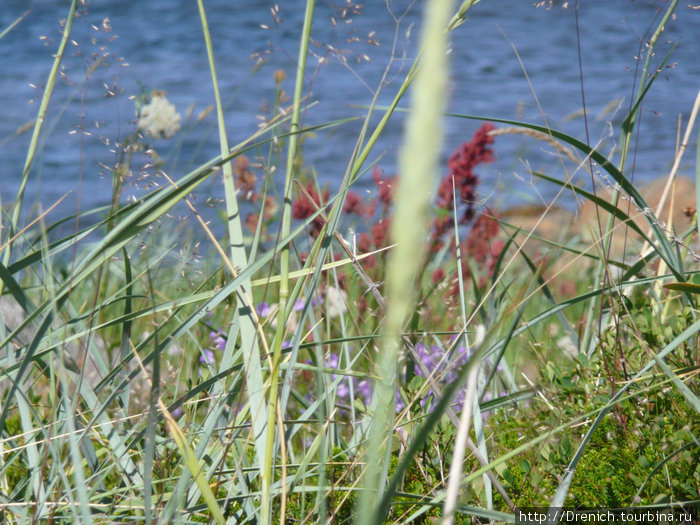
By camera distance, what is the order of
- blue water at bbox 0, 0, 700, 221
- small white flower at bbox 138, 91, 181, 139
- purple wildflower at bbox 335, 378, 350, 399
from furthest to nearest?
blue water at bbox 0, 0, 700, 221
small white flower at bbox 138, 91, 181, 139
purple wildflower at bbox 335, 378, 350, 399

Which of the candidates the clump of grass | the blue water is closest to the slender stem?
the clump of grass

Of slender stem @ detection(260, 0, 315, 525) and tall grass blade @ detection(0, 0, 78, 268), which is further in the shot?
tall grass blade @ detection(0, 0, 78, 268)

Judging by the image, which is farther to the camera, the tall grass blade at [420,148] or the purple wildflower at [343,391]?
the purple wildflower at [343,391]

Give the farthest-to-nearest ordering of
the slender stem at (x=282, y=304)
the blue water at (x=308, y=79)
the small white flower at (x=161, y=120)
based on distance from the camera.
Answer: the blue water at (x=308, y=79) → the small white flower at (x=161, y=120) → the slender stem at (x=282, y=304)

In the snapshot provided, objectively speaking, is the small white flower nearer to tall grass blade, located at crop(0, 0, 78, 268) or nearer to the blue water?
tall grass blade, located at crop(0, 0, 78, 268)

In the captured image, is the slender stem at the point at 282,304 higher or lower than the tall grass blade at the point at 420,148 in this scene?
lower

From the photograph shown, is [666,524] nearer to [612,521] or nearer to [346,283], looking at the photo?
[612,521]

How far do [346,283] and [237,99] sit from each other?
8511 mm

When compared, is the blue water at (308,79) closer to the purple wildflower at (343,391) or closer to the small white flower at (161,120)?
the small white flower at (161,120)

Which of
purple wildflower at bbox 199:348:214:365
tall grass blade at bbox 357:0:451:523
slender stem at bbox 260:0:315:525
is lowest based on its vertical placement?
purple wildflower at bbox 199:348:214:365

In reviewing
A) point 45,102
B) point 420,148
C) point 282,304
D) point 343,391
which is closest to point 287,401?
point 282,304

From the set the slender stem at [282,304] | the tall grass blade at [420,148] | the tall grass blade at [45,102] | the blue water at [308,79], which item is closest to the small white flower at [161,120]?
the tall grass blade at [45,102]

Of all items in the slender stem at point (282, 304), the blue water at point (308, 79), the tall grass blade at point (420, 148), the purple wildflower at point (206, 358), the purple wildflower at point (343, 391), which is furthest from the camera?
the blue water at point (308, 79)

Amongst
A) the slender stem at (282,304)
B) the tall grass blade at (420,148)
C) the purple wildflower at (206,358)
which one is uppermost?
the tall grass blade at (420,148)
